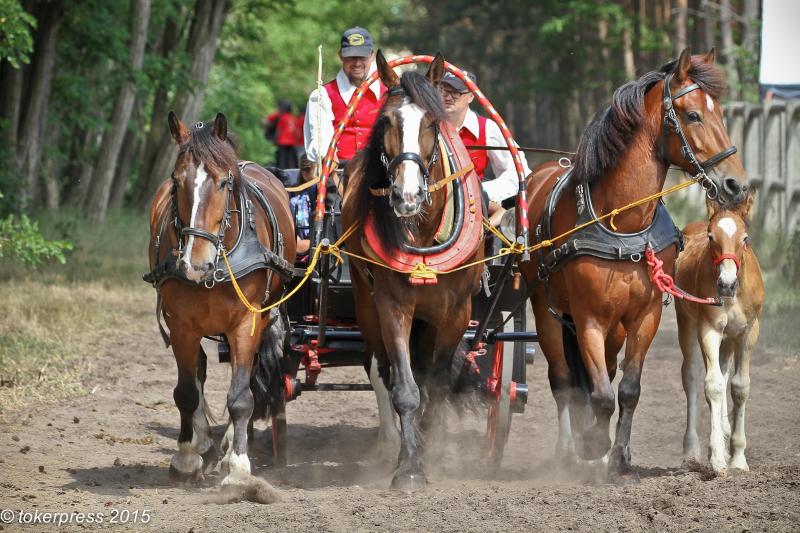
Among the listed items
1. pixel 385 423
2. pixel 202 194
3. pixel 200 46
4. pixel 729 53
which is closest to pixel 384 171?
pixel 202 194

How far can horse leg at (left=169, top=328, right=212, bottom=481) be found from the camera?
22.6 ft

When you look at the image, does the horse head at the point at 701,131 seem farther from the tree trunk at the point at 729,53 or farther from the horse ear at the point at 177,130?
the tree trunk at the point at 729,53

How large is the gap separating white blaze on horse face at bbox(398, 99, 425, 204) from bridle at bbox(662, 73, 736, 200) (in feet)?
4.20

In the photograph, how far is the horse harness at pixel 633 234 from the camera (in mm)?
6410

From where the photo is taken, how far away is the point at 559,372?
24.6 ft

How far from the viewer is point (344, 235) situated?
22.7 ft

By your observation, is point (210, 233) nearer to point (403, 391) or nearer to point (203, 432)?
point (403, 391)

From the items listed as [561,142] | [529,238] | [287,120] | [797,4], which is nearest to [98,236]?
[287,120]

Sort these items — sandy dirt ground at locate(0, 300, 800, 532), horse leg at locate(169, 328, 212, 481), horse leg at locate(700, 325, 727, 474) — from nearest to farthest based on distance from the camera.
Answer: sandy dirt ground at locate(0, 300, 800, 532) < horse leg at locate(169, 328, 212, 481) < horse leg at locate(700, 325, 727, 474)

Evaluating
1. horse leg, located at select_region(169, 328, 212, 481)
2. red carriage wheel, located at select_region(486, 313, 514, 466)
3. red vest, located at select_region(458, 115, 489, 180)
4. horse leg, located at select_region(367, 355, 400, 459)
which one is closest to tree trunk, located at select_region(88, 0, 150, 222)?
red vest, located at select_region(458, 115, 489, 180)

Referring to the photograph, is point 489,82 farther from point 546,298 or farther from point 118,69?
point 546,298

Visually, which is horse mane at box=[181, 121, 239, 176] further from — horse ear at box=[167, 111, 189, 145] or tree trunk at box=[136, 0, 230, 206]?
tree trunk at box=[136, 0, 230, 206]

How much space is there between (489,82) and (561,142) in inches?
160

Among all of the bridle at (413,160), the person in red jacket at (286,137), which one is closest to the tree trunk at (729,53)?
the person in red jacket at (286,137)
